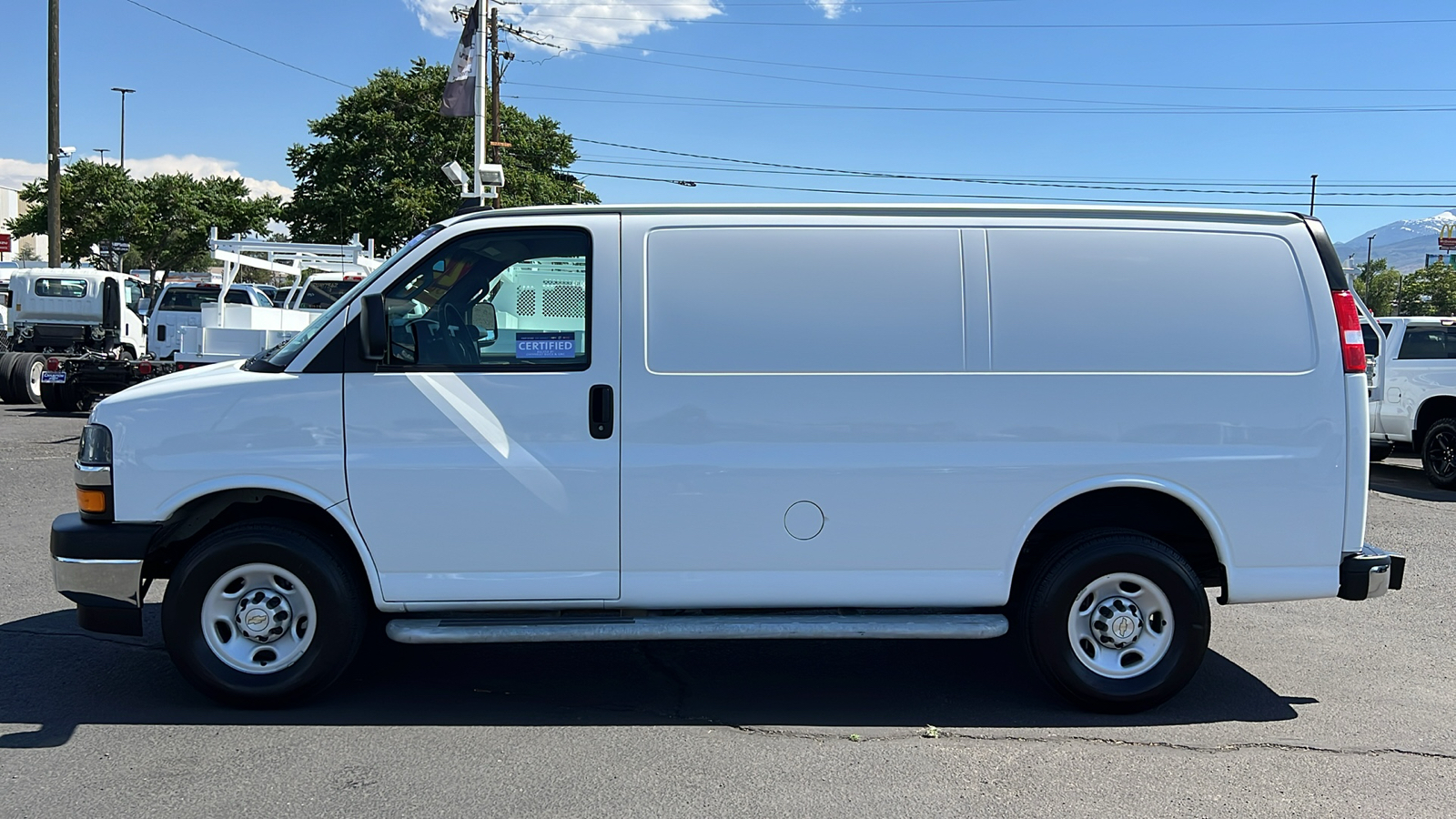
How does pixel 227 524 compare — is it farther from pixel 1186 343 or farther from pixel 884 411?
pixel 1186 343

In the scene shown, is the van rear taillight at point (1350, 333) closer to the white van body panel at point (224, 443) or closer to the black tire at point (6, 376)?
the white van body panel at point (224, 443)

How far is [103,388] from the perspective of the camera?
688 inches

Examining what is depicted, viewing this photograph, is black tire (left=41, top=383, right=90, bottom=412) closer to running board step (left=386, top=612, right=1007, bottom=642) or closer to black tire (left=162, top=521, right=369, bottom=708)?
black tire (left=162, top=521, right=369, bottom=708)

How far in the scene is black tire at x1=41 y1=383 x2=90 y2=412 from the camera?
57.0 feet

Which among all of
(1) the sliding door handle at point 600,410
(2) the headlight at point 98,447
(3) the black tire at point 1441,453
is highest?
(1) the sliding door handle at point 600,410

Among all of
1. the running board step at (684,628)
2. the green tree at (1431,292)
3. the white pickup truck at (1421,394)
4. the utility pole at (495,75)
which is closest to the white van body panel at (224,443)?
the running board step at (684,628)

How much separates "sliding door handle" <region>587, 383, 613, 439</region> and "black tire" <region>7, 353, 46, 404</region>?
17495 millimetres

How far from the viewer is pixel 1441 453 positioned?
11992mm

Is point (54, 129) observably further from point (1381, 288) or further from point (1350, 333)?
point (1381, 288)

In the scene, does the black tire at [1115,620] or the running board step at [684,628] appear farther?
the black tire at [1115,620]

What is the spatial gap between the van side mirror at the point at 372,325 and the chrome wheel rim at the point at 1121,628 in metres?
3.05

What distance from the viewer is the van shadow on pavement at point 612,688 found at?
470 cm

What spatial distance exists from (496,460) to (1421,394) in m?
11.3

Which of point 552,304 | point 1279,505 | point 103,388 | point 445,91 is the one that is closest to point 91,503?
point 552,304
